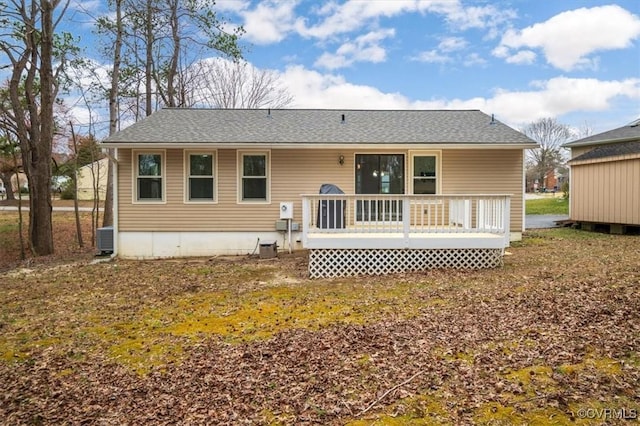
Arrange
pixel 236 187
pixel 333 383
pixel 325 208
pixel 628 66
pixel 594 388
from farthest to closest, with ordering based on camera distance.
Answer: pixel 628 66 < pixel 236 187 < pixel 325 208 < pixel 333 383 < pixel 594 388

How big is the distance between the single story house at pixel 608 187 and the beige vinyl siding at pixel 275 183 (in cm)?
401

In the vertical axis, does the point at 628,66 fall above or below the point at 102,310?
above

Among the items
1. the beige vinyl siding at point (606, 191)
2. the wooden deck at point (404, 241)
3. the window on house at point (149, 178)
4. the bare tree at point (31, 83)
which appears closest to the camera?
the wooden deck at point (404, 241)

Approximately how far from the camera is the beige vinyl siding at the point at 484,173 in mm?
10195

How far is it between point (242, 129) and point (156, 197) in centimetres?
272

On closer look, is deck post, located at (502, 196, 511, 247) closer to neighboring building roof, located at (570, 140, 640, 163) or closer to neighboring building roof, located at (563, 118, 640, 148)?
neighboring building roof, located at (570, 140, 640, 163)

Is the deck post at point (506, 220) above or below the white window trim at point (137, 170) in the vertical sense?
below

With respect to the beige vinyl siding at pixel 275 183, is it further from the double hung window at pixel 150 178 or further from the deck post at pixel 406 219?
the deck post at pixel 406 219

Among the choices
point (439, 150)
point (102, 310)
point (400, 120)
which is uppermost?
point (400, 120)

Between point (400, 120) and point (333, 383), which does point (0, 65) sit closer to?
point (400, 120)

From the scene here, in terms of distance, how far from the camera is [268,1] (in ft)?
54.2

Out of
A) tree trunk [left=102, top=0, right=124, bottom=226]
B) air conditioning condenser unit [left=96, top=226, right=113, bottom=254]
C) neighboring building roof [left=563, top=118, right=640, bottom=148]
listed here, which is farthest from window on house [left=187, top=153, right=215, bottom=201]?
neighboring building roof [left=563, top=118, right=640, bottom=148]

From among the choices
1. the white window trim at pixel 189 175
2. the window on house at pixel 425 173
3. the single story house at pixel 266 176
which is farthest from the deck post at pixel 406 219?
the white window trim at pixel 189 175

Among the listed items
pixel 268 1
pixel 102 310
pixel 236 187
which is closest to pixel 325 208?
pixel 236 187
